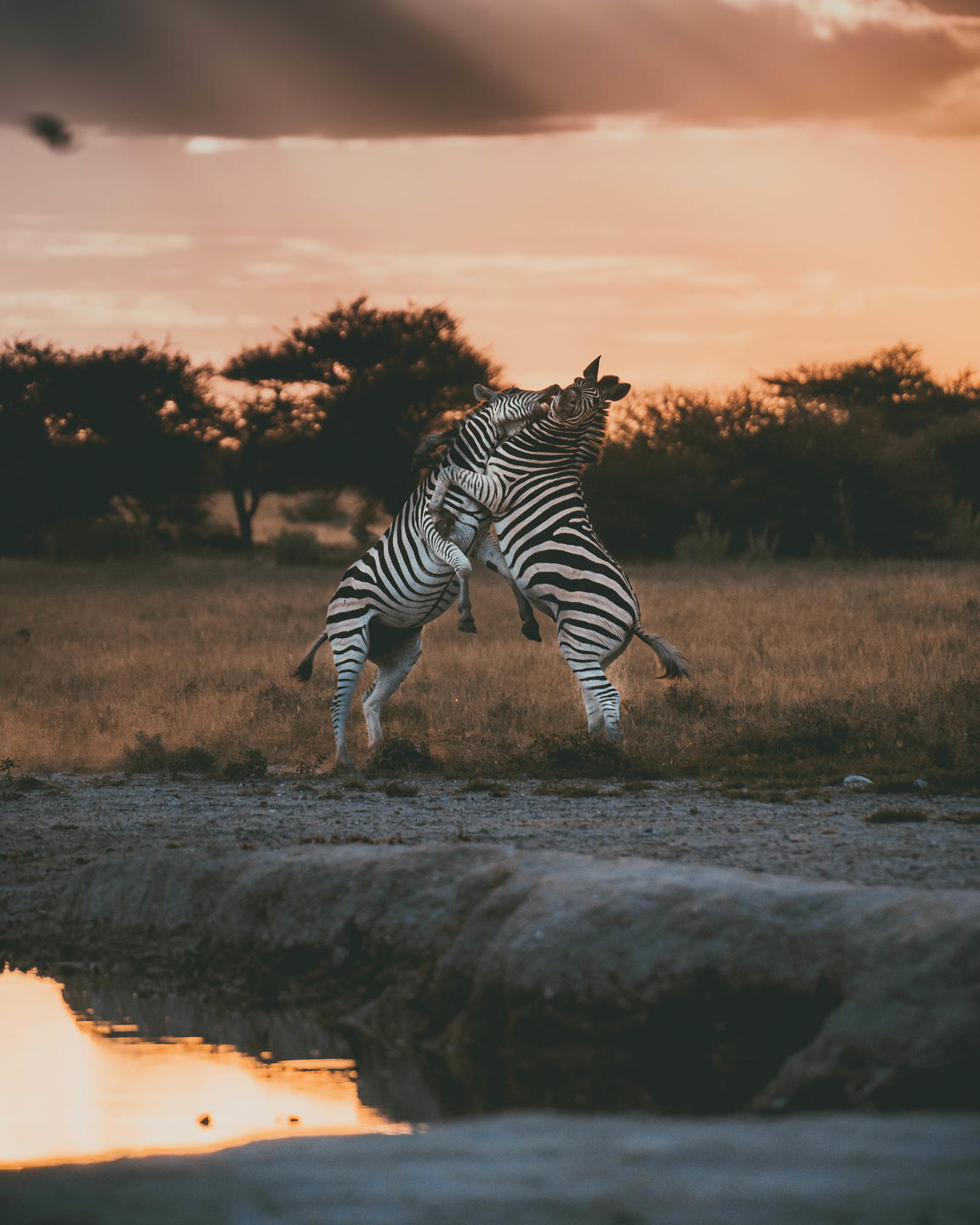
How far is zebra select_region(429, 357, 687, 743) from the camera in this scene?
916 centimetres

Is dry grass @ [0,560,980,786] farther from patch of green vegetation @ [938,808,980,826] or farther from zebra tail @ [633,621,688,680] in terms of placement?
patch of green vegetation @ [938,808,980,826]

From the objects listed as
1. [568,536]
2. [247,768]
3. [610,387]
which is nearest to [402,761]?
[247,768]

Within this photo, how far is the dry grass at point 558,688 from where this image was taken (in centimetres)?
862


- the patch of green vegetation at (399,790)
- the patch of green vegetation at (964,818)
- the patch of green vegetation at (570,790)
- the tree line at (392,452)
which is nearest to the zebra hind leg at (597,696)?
the patch of green vegetation at (570,790)

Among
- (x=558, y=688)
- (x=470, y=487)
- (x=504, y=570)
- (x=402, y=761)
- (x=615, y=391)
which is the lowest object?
(x=402, y=761)

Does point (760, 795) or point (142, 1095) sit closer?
point (142, 1095)

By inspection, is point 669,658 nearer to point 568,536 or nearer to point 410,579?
point 568,536

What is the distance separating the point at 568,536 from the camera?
9477mm

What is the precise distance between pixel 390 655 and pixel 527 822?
354 cm

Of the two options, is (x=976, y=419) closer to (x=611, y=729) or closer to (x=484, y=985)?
(x=611, y=729)

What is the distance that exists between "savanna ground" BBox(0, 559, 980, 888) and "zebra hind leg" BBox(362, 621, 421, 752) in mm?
366

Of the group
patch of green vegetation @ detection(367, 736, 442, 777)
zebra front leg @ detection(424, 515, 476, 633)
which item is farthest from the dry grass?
zebra front leg @ detection(424, 515, 476, 633)

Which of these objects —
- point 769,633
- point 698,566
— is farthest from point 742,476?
point 769,633

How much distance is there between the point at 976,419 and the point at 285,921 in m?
34.1
